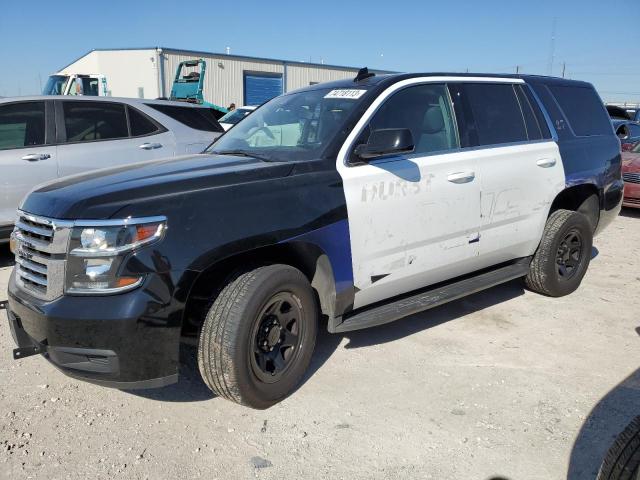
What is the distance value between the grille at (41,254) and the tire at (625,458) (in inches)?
97.8

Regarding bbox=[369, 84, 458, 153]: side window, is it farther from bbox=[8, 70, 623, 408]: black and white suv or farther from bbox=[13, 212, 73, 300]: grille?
bbox=[13, 212, 73, 300]: grille

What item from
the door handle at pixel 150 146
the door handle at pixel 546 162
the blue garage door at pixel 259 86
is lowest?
the door handle at pixel 546 162

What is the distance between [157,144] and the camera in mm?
6711

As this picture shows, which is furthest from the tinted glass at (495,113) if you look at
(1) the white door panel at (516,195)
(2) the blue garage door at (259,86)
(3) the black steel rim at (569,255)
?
(2) the blue garage door at (259,86)

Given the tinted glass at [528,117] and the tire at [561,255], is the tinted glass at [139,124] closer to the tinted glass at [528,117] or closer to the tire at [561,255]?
the tinted glass at [528,117]

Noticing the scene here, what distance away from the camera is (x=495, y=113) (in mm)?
4465

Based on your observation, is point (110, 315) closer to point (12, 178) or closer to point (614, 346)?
point (614, 346)

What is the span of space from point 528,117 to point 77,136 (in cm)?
485

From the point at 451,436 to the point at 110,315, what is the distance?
188cm

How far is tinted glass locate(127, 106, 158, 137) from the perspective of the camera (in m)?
6.68

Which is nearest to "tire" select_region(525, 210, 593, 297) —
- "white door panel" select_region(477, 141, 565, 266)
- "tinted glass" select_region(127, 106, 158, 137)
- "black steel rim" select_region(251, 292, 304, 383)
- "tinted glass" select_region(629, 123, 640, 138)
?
"white door panel" select_region(477, 141, 565, 266)

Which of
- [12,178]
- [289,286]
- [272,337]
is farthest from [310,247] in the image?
[12,178]

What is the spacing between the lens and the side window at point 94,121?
6.25m

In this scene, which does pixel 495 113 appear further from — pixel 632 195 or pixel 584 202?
pixel 632 195
